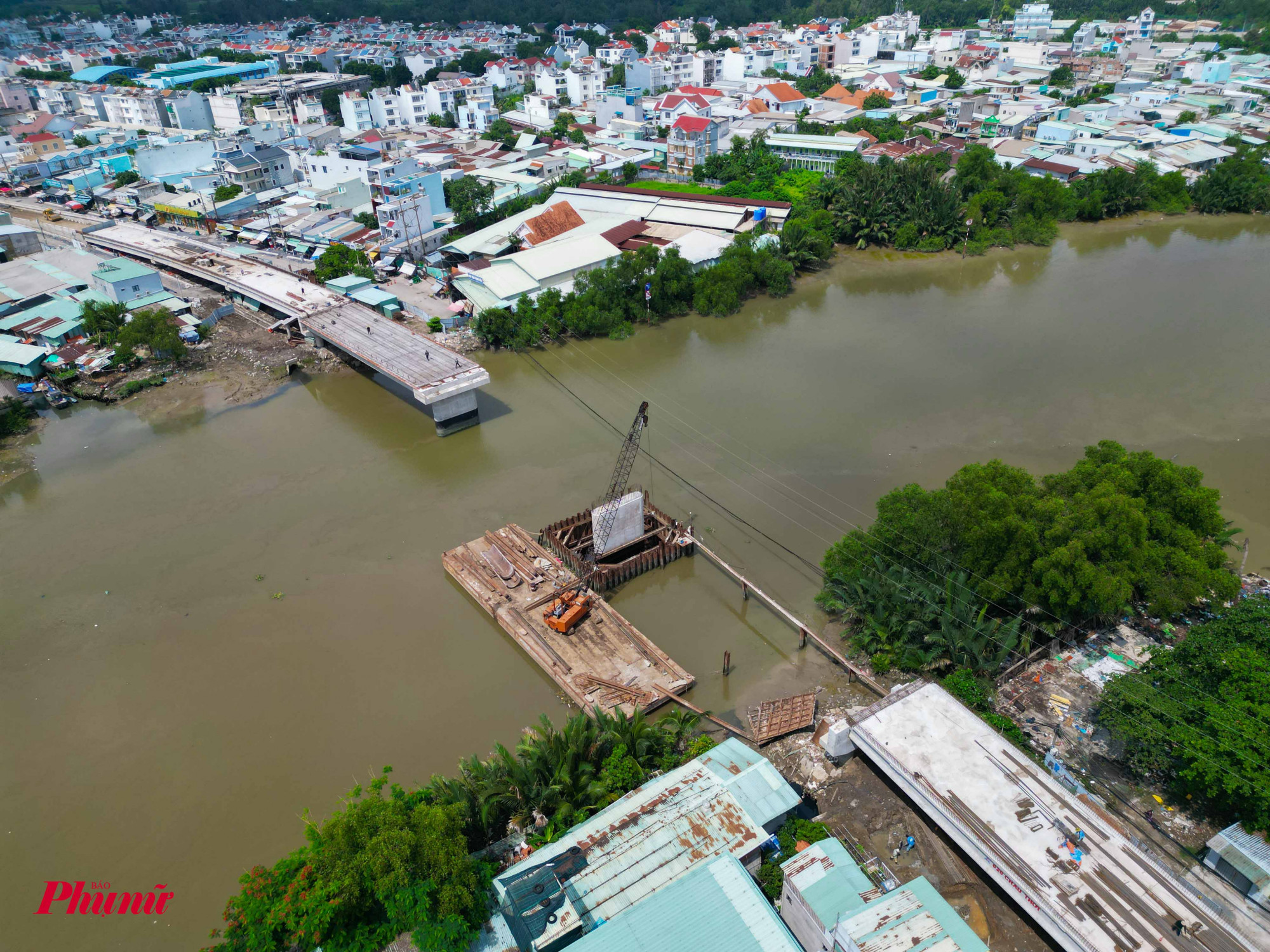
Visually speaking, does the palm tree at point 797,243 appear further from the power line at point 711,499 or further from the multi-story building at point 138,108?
the multi-story building at point 138,108

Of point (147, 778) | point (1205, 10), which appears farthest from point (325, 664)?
point (1205, 10)

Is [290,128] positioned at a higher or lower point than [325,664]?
higher

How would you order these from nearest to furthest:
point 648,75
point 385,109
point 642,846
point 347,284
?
1. point 642,846
2. point 347,284
3. point 385,109
4. point 648,75

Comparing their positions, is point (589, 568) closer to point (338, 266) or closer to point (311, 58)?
point (338, 266)

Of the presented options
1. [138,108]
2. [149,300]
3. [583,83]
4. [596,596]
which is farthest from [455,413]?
[138,108]

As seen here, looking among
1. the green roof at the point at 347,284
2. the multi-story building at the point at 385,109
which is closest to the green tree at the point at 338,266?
the green roof at the point at 347,284

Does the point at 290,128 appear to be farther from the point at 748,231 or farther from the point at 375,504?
the point at 375,504

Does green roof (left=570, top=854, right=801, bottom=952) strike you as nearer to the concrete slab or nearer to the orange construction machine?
the concrete slab

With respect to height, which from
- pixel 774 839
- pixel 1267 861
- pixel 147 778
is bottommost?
pixel 147 778

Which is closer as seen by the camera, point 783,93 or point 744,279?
point 744,279
